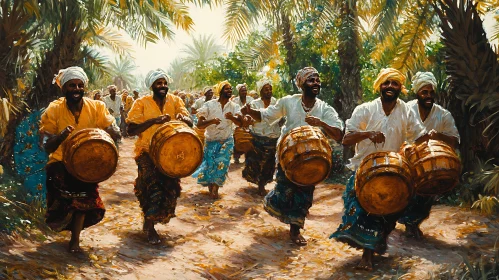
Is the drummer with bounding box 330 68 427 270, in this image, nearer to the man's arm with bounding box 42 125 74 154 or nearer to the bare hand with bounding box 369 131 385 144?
the bare hand with bounding box 369 131 385 144

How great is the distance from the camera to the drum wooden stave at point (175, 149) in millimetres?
6312

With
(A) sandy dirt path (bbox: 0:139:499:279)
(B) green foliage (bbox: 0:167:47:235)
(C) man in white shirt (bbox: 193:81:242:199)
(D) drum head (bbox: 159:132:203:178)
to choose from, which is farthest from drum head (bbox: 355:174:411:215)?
(C) man in white shirt (bbox: 193:81:242:199)

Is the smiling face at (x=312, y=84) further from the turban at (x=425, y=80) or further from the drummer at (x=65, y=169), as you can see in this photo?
the drummer at (x=65, y=169)

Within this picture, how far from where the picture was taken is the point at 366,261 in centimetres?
598

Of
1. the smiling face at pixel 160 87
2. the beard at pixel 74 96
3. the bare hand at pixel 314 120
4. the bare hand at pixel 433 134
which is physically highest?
the smiling face at pixel 160 87

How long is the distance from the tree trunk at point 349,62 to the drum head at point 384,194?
7177 mm

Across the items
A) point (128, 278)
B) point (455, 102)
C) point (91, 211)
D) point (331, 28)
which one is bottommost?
point (128, 278)

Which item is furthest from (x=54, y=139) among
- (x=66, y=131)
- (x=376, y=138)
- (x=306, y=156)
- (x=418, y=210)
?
(x=418, y=210)

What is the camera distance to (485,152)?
8398 mm

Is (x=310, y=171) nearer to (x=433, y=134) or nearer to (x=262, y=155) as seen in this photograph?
(x=433, y=134)

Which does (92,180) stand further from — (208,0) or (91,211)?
(208,0)

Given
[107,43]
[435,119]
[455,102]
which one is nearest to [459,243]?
[435,119]

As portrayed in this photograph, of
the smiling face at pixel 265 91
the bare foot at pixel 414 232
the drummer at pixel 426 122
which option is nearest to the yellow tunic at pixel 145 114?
the drummer at pixel 426 122

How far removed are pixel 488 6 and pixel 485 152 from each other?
438 cm
